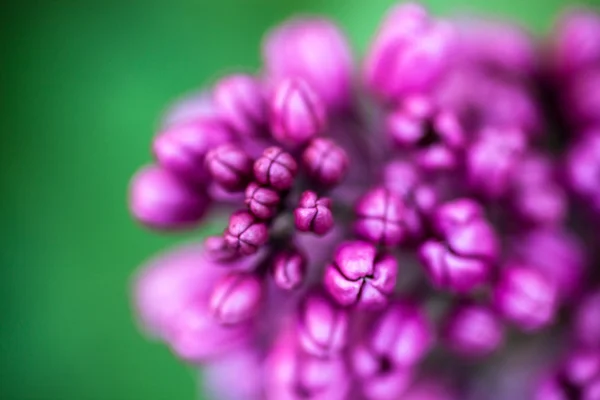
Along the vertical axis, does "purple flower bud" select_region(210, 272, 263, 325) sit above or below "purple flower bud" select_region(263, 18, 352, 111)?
below

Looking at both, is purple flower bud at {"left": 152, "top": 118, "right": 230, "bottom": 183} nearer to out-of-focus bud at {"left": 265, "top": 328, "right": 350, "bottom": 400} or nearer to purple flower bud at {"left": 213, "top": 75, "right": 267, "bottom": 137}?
purple flower bud at {"left": 213, "top": 75, "right": 267, "bottom": 137}

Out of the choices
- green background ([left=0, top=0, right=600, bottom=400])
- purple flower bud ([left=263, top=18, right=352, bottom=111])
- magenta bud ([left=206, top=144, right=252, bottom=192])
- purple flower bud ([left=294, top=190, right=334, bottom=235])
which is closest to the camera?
purple flower bud ([left=294, top=190, right=334, bottom=235])

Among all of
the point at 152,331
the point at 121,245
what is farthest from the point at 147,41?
the point at 152,331

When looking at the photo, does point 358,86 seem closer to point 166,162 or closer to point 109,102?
point 166,162

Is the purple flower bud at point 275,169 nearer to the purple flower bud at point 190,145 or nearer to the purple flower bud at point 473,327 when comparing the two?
the purple flower bud at point 190,145

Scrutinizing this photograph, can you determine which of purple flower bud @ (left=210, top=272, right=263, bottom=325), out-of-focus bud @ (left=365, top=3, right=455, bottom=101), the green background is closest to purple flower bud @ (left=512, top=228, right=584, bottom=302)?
out-of-focus bud @ (left=365, top=3, right=455, bottom=101)

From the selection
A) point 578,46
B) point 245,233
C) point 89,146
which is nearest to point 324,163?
point 245,233

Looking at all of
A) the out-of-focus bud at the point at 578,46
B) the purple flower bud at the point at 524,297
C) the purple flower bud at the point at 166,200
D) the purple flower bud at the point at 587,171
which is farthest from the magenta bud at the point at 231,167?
the out-of-focus bud at the point at 578,46
